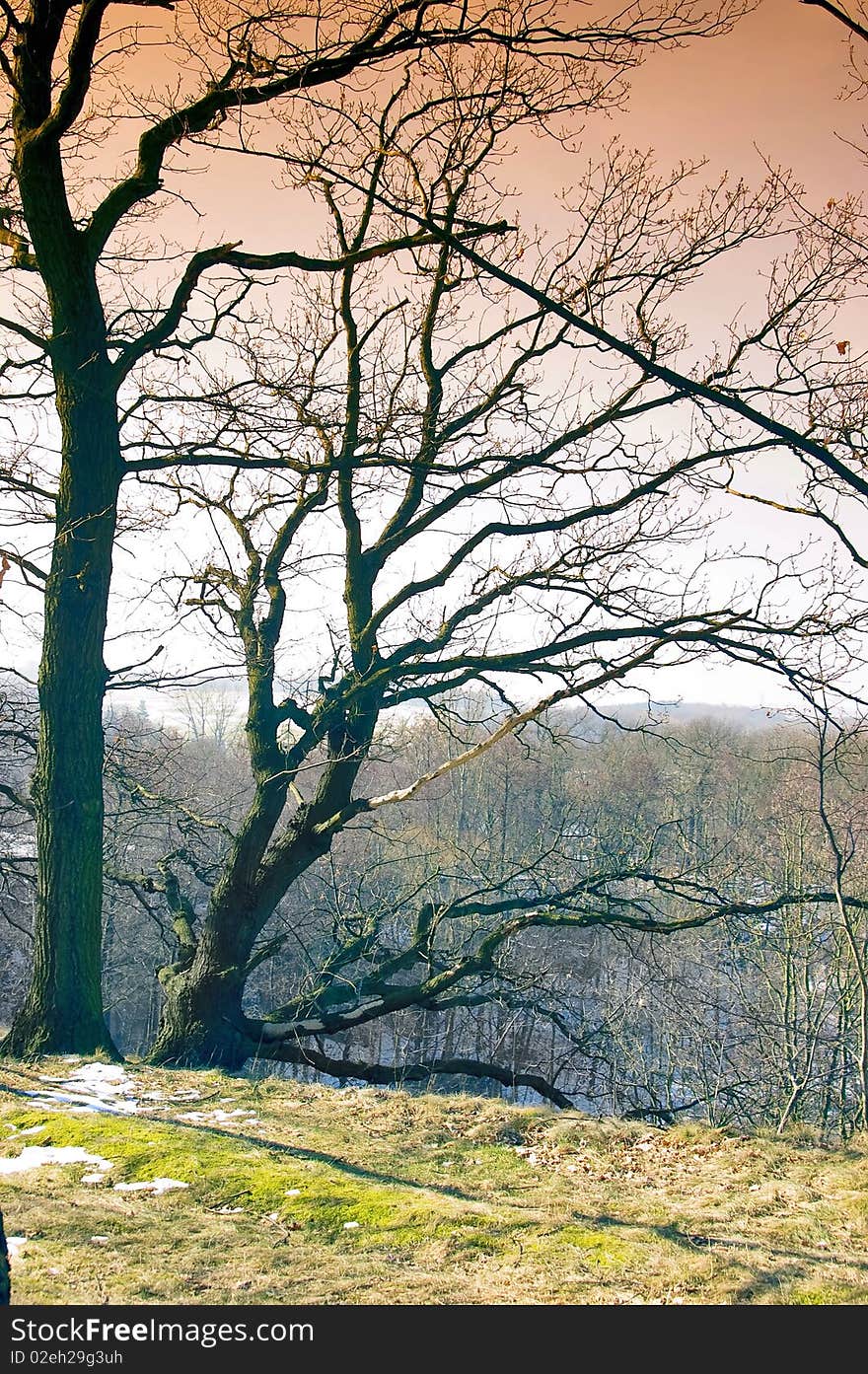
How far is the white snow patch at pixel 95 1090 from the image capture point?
619 centimetres

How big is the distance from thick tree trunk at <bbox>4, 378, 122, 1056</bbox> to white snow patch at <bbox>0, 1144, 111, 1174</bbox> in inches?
121

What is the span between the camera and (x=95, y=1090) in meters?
6.73

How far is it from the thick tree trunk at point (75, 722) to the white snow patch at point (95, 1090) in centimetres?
99

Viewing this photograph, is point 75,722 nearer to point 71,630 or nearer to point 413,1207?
point 71,630

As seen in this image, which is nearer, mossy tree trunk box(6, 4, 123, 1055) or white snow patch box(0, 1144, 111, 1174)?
white snow patch box(0, 1144, 111, 1174)

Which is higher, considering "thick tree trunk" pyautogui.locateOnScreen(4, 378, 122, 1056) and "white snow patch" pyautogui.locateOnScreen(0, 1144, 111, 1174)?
"thick tree trunk" pyautogui.locateOnScreen(4, 378, 122, 1056)

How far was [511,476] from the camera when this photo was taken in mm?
9273

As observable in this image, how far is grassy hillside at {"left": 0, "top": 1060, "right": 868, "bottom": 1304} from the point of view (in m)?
3.59

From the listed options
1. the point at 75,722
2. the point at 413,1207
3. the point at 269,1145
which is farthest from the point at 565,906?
the point at 413,1207

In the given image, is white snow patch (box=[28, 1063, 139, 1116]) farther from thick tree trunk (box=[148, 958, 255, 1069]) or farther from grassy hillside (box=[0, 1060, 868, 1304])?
thick tree trunk (box=[148, 958, 255, 1069])

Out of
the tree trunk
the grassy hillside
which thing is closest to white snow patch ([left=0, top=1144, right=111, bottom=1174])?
the grassy hillside

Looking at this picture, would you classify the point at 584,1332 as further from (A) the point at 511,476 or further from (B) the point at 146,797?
(B) the point at 146,797

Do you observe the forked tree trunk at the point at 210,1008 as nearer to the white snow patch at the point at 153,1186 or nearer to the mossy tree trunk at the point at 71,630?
the mossy tree trunk at the point at 71,630

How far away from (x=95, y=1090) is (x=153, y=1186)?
90.8 inches
